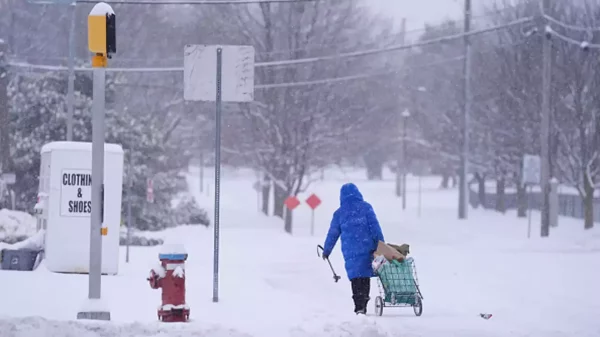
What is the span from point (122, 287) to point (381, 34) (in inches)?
994

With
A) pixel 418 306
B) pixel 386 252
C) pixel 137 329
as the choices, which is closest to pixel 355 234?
pixel 386 252

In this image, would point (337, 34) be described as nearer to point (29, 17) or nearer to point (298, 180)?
point (298, 180)

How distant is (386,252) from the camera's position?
1149 centimetres

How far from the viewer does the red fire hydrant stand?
10.2 meters

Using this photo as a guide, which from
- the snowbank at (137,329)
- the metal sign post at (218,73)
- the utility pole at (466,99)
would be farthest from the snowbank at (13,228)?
the utility pole at (466,99)

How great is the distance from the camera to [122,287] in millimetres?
14688

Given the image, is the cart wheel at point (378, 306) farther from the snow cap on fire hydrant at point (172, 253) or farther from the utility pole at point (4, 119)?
the utility pole at point (4, 119)

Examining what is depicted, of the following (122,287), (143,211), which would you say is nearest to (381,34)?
(143,211)

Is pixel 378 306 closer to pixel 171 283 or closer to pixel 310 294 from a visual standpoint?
pixel 171 283

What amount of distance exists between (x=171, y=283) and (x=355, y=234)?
243 cm

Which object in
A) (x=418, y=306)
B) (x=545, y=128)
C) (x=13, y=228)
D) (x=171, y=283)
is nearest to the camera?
(x=171, y=283)

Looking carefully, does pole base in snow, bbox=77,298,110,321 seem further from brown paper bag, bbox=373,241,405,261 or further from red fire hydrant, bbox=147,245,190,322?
brown paper bag, bbox=373,241,405,261

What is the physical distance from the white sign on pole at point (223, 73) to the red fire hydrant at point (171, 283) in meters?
3.11

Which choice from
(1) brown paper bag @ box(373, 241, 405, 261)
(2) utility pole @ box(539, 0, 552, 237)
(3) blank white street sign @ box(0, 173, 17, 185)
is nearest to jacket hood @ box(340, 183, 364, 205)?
(1) brown paper bag @ box(373, 241, 405, 261)
